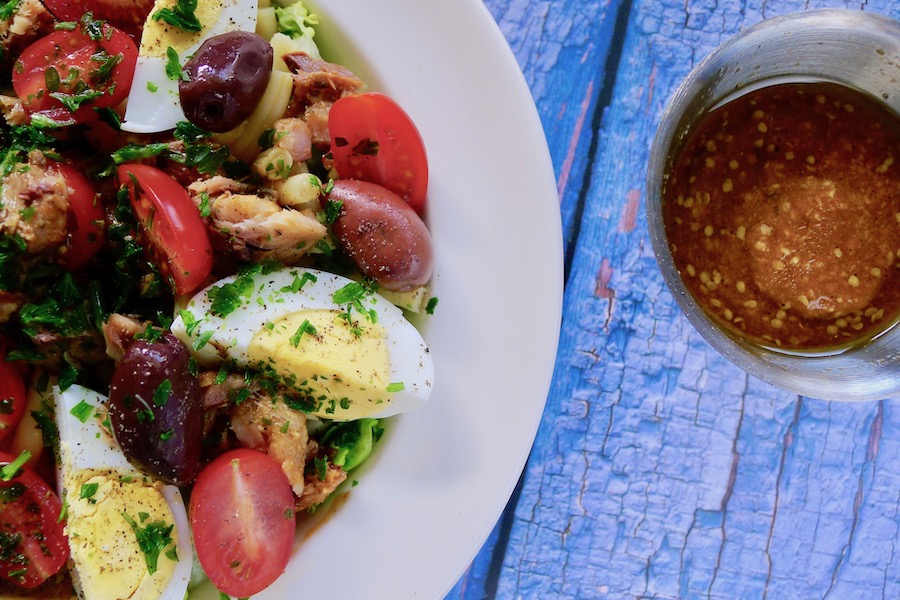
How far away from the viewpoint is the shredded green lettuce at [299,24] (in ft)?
5.36

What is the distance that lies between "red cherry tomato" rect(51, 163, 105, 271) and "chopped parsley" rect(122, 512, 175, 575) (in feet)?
1.68

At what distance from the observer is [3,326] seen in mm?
1504

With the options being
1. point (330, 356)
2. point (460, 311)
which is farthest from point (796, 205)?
point (330, 356)

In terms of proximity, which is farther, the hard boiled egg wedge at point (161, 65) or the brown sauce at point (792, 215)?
the brown sauce at point (792, 215)

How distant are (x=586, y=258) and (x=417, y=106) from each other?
1.81 feet

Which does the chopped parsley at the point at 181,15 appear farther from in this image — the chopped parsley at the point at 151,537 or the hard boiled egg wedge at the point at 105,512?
the chopped parsley at the point at 151,537

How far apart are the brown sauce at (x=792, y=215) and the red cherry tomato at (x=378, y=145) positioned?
0.59 m

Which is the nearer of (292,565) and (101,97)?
(101,97)

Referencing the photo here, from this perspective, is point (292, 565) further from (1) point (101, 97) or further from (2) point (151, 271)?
(1) point (101, 97)

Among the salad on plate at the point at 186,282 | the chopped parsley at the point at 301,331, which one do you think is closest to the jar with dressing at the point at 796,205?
the salad on plate at the point at 186,282

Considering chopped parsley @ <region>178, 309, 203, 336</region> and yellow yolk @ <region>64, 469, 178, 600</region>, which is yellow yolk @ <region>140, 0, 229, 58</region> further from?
yellow yolk @ <region>64, 469, 178, 600</region>

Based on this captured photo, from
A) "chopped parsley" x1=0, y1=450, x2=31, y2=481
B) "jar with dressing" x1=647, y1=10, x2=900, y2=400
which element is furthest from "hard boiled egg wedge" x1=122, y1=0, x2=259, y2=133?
"jar with dressing" x1=647, y1=10, x2=900, y2=400

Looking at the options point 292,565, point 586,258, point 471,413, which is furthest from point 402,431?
point 586,258

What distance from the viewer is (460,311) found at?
5.27 feet
